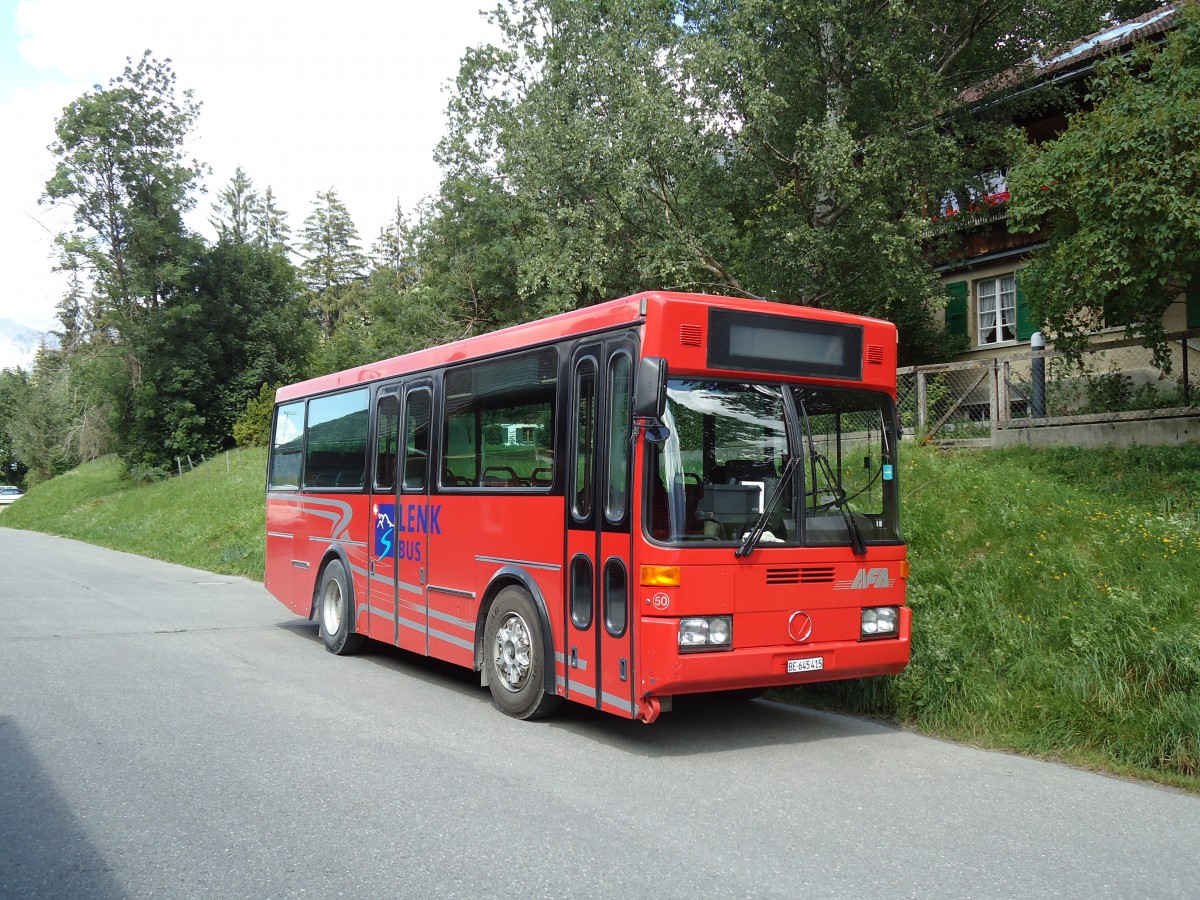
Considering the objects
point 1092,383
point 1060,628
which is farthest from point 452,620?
point 1092,383

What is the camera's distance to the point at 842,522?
23.7 feet

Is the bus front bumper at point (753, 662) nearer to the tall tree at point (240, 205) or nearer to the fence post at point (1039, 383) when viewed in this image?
the fence post at point (1039, 383)

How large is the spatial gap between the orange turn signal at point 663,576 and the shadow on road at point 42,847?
128 inches

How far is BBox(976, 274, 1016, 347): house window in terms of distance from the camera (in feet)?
82.8

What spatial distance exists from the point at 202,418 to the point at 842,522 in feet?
147

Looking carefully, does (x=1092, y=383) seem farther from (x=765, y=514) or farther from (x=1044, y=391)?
(x=765, y=514)

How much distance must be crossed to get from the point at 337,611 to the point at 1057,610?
23.5ft

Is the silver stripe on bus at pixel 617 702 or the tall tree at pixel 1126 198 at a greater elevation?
the tall tree at pixel 1126 198

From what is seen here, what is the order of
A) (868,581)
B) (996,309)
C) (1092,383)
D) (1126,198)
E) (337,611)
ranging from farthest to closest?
1. (996,309)
2. (1092,383)
3. (1126,198)
4. (337,611)
5. (868,581)

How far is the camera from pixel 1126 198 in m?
12.1

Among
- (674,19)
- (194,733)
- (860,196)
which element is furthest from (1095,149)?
(674,19)

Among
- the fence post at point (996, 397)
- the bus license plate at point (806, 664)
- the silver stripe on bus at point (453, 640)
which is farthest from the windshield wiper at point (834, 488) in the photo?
the fence post at point (996, 397)

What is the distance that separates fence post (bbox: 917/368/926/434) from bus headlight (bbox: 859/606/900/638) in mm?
9956

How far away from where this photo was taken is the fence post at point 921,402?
1695 cm
